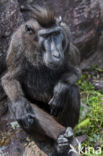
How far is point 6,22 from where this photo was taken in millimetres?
4918

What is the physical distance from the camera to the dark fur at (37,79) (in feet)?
13.6

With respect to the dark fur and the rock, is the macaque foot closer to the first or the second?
the dark fur

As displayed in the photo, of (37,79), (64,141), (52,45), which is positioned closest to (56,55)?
(52,45)

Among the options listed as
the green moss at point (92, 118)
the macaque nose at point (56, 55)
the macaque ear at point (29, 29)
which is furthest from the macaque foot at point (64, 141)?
the macaque ear at point (29, 29)

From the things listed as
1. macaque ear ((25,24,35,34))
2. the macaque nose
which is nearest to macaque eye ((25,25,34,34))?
macaque ear ((25,24,35,34))

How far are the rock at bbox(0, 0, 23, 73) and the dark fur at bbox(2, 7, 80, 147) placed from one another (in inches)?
20.3

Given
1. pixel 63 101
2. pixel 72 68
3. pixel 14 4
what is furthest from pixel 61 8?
pixel 63 101

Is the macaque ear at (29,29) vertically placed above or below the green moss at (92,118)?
above

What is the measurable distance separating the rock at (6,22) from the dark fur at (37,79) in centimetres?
52

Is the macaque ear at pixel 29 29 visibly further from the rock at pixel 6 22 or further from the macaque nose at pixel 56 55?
the rock at pixel 6 22

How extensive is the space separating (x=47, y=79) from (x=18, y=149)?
117 centimetres

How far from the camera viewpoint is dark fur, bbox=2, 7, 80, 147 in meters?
4.16

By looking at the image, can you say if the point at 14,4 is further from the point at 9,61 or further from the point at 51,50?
the point at 51,50

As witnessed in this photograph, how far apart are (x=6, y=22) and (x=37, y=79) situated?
1.10 meters
